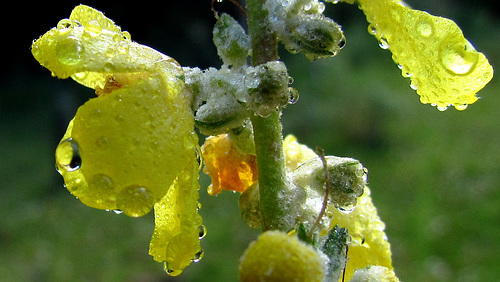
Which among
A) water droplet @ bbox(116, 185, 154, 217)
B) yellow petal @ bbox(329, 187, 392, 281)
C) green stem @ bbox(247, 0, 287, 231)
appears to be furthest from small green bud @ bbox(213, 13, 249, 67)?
yellow petal @ bbox(329, 187, 392, 281)

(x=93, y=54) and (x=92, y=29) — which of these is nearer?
(x=93, y=54)

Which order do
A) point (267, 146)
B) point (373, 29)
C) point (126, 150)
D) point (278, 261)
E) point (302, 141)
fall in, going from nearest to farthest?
point (278, 261), point (126, 150), point (267, 146), point (373, 29), point (302, 141)

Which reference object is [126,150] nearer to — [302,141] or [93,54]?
[93,54]

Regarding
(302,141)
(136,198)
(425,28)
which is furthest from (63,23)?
(302,141)

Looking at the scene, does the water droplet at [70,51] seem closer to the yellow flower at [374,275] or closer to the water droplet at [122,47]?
the water droplet at [122,47]

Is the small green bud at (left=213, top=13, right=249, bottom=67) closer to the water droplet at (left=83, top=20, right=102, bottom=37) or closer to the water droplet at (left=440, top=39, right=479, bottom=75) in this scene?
the water droplet at (left=83, top=20, right=102, bottom=37)

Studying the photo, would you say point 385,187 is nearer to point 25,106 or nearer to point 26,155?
point 26,155

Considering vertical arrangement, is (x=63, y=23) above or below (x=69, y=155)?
above
